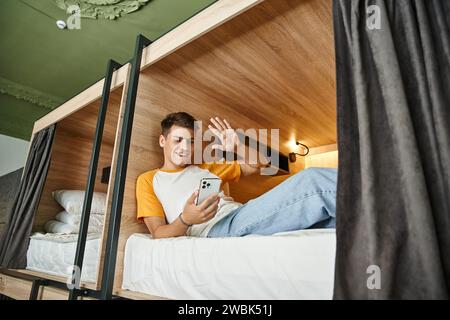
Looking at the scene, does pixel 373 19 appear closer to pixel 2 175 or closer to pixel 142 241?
pixel 142 241

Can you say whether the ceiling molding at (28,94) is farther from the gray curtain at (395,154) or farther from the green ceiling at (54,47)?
the gray curtain at (395,154)

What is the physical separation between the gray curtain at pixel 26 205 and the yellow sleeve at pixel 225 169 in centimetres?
109

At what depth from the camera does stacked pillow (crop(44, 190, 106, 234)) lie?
1594 millimetres

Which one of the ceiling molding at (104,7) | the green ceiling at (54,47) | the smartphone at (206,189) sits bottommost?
the smartphone at (206,189)

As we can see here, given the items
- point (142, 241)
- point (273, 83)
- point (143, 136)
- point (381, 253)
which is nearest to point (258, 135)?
point (273, 83)

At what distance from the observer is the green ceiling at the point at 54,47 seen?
6.08 ft

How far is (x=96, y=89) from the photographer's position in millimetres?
1446

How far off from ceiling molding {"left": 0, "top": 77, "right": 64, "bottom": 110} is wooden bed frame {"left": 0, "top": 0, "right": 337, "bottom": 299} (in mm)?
1052

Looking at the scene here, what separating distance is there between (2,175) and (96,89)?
200 cm
